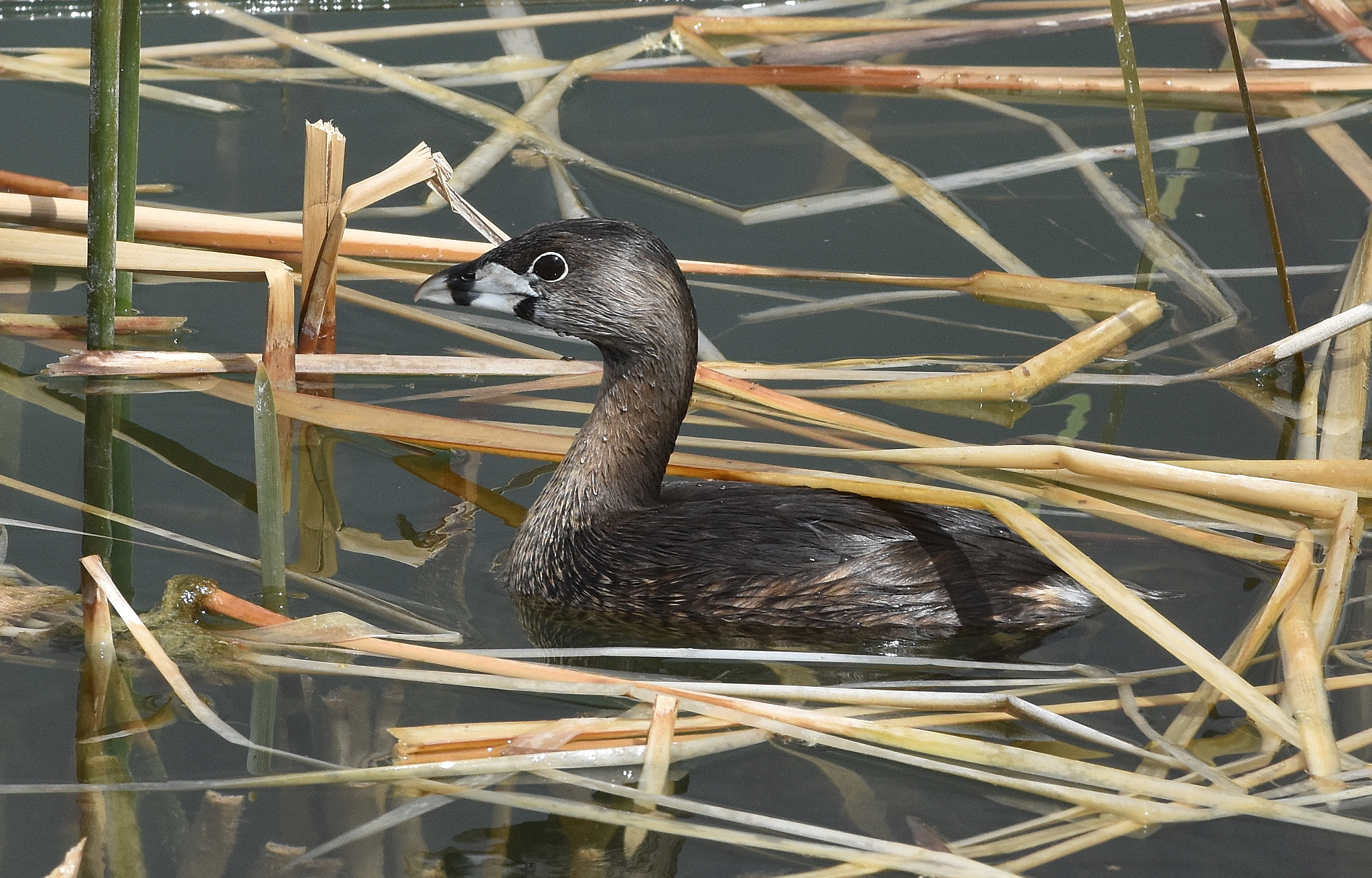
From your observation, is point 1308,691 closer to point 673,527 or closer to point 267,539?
point 673,527

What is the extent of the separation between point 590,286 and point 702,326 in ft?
5.30

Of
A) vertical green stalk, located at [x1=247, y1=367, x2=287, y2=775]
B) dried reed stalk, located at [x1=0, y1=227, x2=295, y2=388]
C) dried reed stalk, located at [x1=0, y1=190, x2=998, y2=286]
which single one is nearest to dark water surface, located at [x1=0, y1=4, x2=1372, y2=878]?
vertical green stalk, located at [x1=247, y1=367, x2=287, y2=775]

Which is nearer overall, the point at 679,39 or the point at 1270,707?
the point at 1270,707

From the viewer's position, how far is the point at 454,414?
17.6 feet

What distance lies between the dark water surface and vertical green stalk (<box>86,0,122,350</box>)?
44 centimetres

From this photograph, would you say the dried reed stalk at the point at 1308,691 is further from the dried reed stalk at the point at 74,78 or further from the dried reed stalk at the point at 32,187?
the dried reed stalk at the point at 74,78

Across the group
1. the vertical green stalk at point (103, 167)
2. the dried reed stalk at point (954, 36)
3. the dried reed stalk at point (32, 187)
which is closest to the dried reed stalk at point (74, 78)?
the dried reed stalk at point (32, 187)

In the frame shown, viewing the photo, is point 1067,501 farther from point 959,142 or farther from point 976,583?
point 959,142

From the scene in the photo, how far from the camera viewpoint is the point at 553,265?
4500 mm

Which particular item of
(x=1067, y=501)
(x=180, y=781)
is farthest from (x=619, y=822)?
(x=1067, y=501)

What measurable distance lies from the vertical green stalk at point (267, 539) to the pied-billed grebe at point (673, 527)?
75cm

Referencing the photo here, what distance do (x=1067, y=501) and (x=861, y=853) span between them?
5.96 ft

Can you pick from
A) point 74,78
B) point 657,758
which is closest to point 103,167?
point 657,758

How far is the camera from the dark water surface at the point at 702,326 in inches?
135
